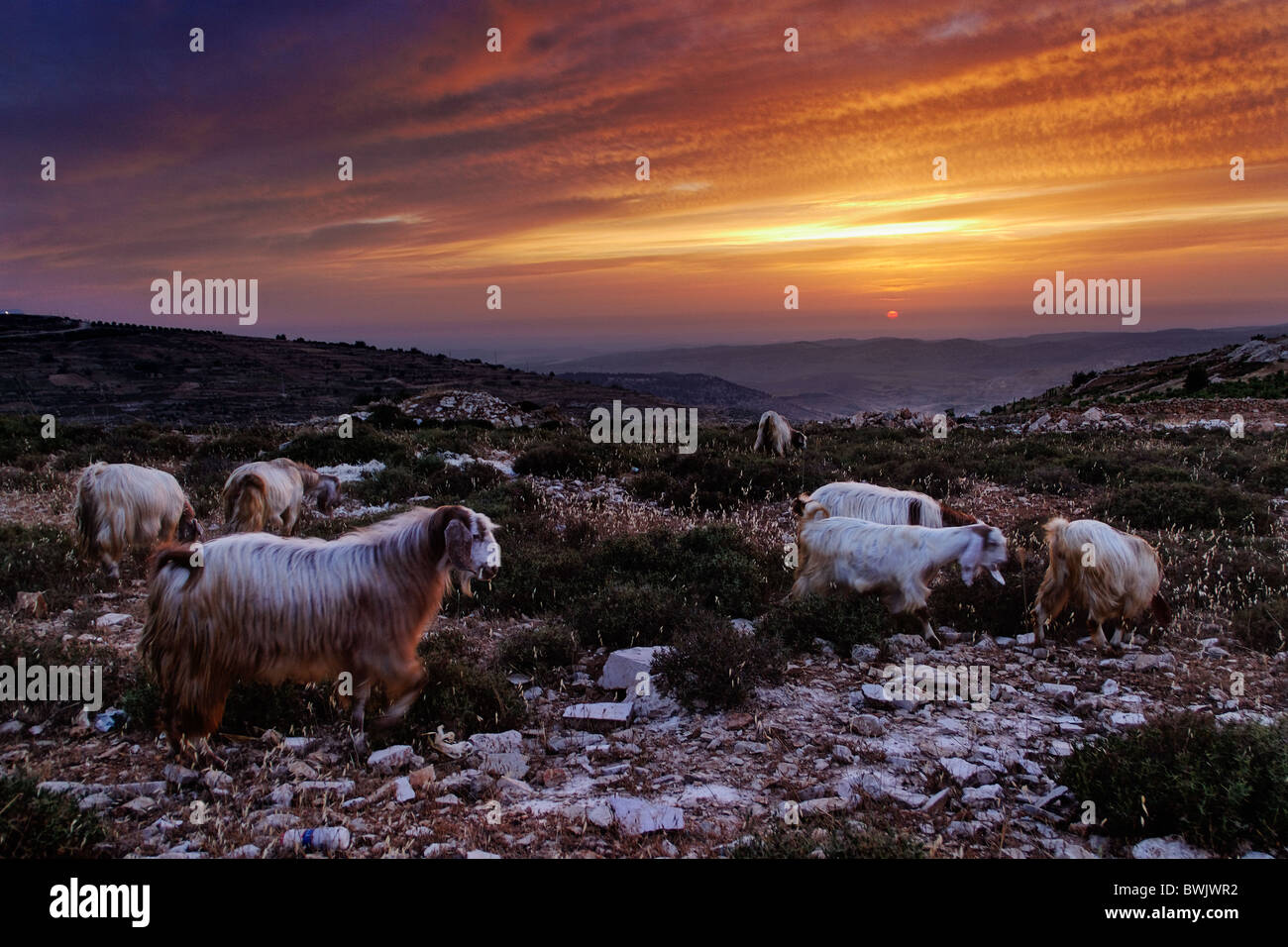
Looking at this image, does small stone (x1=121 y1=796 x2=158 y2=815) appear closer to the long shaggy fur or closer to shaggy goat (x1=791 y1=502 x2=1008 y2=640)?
the long shaggy fur

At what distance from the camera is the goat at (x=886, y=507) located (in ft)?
26.6

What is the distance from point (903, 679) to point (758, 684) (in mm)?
1228

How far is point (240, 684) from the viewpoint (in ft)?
17.3

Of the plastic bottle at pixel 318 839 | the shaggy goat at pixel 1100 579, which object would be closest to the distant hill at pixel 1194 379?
the shaggy goat at pixel 1100 579

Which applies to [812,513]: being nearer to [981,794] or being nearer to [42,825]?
[981,794]

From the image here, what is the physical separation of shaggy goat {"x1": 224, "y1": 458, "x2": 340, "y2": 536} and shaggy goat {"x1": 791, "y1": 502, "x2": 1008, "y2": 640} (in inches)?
266

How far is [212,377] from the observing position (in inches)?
1885

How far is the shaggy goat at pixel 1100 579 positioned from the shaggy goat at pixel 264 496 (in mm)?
9049

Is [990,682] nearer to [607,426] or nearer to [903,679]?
[903,679]

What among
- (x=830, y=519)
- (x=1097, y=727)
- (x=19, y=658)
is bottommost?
(x=1097, y=727)

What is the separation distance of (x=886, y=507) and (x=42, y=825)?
300 inches

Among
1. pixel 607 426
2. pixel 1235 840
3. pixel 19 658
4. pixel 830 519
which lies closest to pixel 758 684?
pixel 830 519

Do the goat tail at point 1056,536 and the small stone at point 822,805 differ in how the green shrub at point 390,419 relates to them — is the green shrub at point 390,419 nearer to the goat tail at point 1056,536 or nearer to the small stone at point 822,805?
the goat tail at point 1056,536

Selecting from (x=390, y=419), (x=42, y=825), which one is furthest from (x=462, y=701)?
(x=390, y=419)
